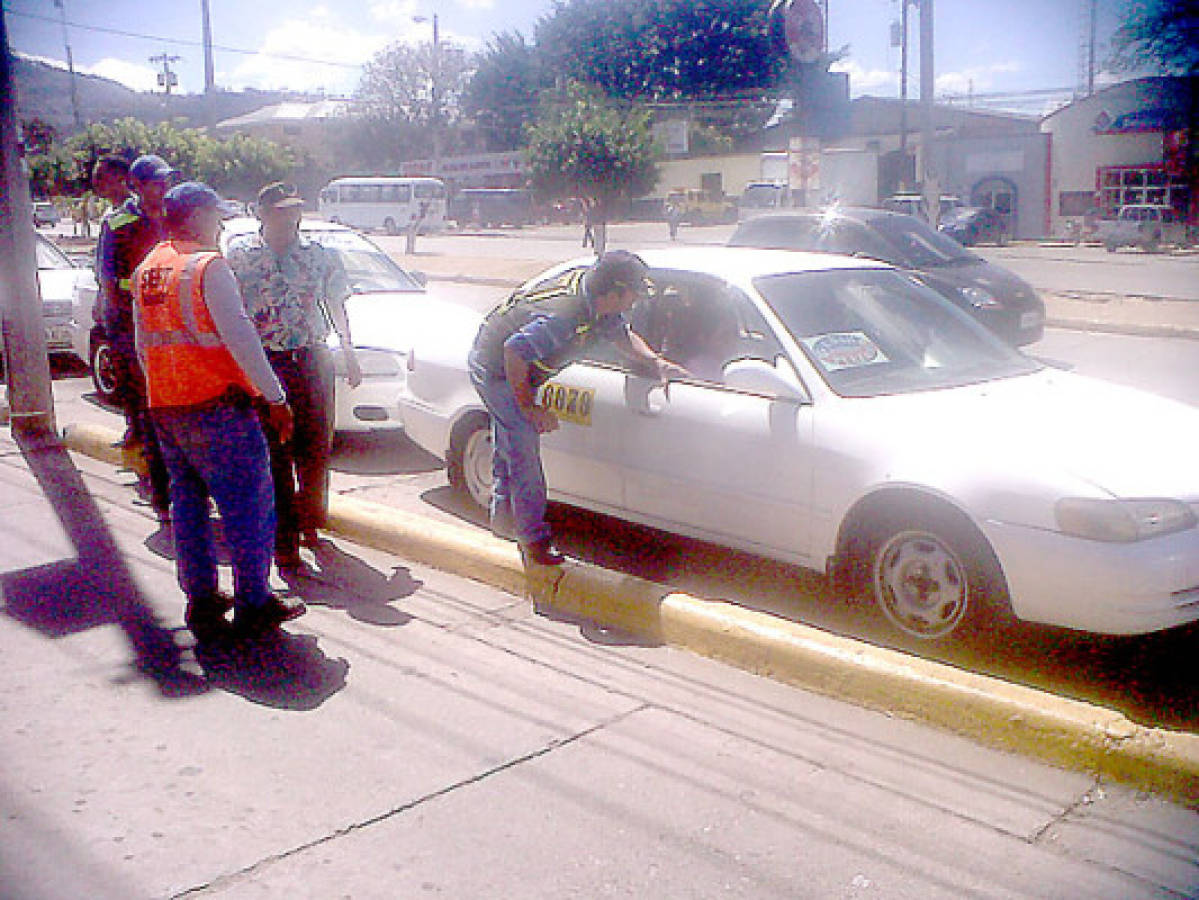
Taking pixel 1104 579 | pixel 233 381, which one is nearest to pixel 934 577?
pixel 1104 579

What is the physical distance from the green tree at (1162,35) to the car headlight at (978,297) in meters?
31.9

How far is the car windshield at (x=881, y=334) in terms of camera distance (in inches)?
208

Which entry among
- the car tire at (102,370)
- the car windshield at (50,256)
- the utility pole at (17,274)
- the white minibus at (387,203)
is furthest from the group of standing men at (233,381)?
the white minibus at (387,203)

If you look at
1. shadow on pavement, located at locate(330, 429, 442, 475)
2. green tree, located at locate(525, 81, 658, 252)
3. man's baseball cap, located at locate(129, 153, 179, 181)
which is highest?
green tree, located at locate(525, 81, 658, 252)

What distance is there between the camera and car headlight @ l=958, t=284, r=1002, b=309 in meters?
12.0

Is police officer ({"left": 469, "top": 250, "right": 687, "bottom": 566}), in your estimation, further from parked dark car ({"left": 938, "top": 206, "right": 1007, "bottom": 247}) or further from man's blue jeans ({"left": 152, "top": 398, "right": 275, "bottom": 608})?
parked dark car ({"left": 938, "top": 206, "right": 1007, "bottom": 247})

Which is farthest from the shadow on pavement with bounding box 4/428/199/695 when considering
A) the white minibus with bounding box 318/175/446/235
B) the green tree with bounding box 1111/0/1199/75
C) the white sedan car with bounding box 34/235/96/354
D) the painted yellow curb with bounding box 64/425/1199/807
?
the white minibus with bounding box 318/175/446/235

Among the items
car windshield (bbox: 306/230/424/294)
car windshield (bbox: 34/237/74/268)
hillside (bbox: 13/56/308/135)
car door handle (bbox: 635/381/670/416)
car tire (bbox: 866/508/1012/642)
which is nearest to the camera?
car tire (bbox: 866/508/1012/642)

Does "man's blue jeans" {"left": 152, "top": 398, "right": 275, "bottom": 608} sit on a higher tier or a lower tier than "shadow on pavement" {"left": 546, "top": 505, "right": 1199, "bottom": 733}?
higher

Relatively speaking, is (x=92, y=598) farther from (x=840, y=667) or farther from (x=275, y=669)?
(x=840, y=667)

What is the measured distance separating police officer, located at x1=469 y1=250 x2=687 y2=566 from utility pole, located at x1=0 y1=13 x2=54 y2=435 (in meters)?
4.63

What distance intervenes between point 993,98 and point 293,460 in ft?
177

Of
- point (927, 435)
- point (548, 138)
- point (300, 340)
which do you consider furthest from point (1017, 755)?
point (548, 138)

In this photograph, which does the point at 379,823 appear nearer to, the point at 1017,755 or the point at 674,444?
the point at 1017,755
